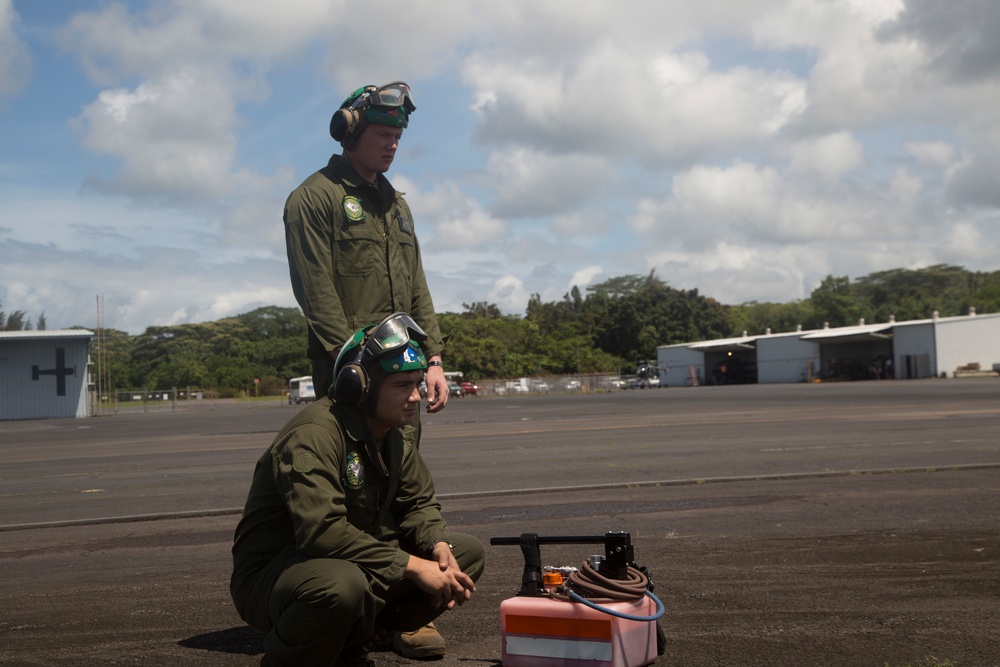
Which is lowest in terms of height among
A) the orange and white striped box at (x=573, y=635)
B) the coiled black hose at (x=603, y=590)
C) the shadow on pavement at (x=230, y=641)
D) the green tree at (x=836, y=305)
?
the shadow on pavement at (x=230, y=641)

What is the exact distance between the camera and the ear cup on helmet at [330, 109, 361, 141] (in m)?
4.15

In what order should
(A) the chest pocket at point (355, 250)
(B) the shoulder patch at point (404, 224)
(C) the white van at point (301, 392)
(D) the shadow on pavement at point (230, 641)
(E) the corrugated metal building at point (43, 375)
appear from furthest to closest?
(C) the white van at point (301, 392) < (E) the corrugated metal building at point (43, 375) < (B) the shoulder patch at point (404, 224) < (A) the chest pocket at point (355, 250) < (D) the shadow on pavement at point (230, 641)

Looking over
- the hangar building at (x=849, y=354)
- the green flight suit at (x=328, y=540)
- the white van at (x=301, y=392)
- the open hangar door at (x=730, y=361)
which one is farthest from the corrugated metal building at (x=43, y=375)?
the open hangar door at (x=730, y=361)

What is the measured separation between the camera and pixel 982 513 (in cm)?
634

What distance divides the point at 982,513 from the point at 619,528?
2524 mm

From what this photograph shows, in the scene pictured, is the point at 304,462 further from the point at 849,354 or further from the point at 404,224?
the point at 849,354

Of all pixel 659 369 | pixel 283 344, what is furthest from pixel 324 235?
pixel 283 344

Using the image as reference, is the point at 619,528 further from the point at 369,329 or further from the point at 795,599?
the point at 369,329

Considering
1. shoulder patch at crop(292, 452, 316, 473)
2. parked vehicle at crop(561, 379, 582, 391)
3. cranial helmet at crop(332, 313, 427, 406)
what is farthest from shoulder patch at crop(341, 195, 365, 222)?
parked vehicle at crop(561, 379, 582, 391)

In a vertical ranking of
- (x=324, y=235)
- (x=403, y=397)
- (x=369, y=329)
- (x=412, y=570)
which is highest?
(x=324, y=235)

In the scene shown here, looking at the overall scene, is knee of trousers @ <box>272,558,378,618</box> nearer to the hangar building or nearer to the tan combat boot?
the tan combat boot

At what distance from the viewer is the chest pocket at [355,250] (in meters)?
4.11

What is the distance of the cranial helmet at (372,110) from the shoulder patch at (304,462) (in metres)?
1.78

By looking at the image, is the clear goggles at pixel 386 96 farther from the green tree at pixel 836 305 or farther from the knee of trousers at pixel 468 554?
the green tree at pixel 836 305
